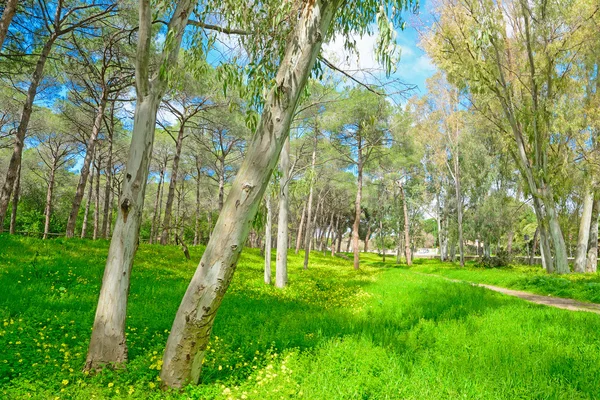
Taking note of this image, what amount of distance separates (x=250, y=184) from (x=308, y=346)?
10.2 ft

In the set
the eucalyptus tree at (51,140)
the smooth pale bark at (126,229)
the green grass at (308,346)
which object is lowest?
the green grass at (308,346)

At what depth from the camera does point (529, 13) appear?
14.8 meters

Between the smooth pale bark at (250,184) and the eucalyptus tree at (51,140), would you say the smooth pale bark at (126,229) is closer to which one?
the smooth pale bark at (250,184)

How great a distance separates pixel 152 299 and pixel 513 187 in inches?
1351

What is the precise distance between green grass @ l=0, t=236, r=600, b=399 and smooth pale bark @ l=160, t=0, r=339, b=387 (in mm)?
876

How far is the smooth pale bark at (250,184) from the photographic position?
3225 millimetres

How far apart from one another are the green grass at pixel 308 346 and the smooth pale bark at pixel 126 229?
1.12ft

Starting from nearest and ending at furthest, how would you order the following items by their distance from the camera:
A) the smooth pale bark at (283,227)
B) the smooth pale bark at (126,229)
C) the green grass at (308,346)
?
the green grass at (308,346)
the smooth pale bark at (126,229)
the smooth pale bark at (283,227)

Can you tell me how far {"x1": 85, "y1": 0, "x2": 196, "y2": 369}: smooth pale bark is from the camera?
4.00 m

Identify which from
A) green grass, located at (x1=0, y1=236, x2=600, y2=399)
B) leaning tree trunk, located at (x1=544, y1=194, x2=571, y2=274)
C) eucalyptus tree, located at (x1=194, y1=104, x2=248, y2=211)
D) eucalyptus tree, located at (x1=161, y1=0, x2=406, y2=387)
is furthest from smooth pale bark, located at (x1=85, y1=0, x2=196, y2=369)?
leaning tree trunk, located at (x1=544, y1=194, x2=571, y2=274)

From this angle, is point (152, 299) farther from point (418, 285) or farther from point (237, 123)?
point (237, 123)

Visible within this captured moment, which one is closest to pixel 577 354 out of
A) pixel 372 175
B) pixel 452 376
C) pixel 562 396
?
pixel 562 396

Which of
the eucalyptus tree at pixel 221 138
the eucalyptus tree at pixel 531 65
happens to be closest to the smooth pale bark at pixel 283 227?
the eucalyptus tree at pixel 531 65

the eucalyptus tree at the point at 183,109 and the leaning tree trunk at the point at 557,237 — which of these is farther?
the eucalyptus tree at the point at 183,109
